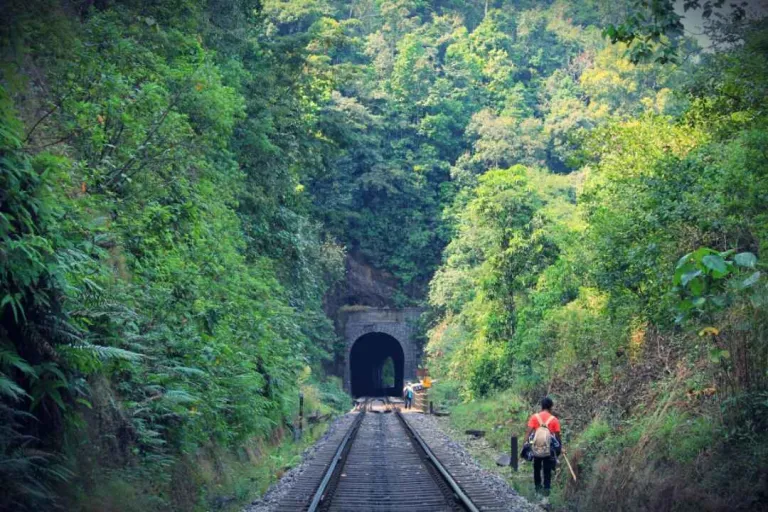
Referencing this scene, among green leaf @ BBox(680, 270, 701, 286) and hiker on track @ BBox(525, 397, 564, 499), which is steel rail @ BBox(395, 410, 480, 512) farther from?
green leaf @ BBox(680, 270, 701, 286)

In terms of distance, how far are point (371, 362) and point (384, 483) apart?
43.7 meters

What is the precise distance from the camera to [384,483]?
10.5m

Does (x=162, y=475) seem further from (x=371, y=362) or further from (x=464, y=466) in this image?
(x=371, y=362)

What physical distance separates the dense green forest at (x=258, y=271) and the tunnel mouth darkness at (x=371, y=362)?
23.8m

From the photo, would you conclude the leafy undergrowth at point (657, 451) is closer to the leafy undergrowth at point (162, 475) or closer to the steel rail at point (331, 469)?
the steel rail at point (331, 469)

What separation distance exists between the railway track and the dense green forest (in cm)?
105

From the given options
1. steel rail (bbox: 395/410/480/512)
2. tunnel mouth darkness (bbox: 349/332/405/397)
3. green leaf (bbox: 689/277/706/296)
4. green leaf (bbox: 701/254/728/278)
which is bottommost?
tunnel mouth darkness (bbox: 349/332/405/397)

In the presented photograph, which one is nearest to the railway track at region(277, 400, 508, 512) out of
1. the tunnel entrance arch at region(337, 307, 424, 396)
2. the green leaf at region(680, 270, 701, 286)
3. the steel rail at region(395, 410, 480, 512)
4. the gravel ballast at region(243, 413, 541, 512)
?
the steel rail at region(395, 410, 480, 512)

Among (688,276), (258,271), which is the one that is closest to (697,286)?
(688,276)

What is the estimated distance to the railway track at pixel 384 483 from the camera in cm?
883

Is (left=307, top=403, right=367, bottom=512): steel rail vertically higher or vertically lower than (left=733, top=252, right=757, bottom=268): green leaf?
lower

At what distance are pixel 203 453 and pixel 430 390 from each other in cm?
2165

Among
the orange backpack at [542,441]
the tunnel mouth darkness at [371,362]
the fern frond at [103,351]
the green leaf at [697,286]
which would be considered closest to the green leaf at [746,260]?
the green leaf at [697,286]

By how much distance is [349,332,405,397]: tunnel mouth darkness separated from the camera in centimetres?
4806
